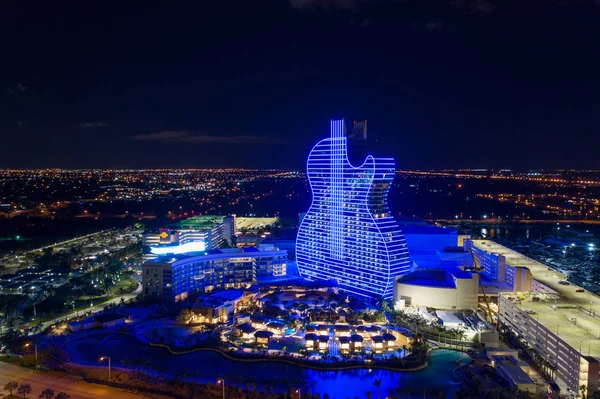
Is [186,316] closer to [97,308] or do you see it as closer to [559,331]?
[97,308]

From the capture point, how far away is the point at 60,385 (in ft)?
64.6

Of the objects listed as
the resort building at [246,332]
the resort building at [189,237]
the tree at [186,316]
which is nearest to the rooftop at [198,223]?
the resort building at [189,237]

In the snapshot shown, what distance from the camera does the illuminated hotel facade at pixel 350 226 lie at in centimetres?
2908

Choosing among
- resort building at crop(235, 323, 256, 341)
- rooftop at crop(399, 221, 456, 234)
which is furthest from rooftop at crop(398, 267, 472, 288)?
resort building at crop(235, 323, 256, 341)

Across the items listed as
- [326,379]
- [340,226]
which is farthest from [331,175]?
[326,379]

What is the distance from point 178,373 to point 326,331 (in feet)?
26.3

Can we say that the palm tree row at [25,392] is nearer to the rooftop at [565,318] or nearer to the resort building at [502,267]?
the rooftop at [565,318]

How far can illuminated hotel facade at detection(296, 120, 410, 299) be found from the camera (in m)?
29.1

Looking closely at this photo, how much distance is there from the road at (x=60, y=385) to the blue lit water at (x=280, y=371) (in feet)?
6.52

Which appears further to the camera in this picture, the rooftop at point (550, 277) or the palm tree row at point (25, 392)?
the rooftop at point (550, 277)

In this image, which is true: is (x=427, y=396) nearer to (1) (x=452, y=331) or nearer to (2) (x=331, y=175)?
(1) (x=452, y=331)

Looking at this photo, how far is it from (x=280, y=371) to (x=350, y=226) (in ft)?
39.5

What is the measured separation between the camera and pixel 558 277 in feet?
108

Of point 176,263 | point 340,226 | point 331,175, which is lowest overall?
point 176,263
